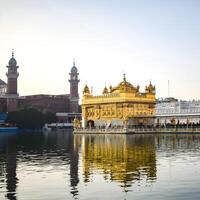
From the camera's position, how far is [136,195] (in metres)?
17.3

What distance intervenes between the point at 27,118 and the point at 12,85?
3400 centimetres

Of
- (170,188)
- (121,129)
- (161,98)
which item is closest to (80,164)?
(170,188)

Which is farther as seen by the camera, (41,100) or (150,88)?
(41,100)

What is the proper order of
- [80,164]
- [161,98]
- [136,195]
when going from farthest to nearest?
[161,98]
[80,164]
[136,195]

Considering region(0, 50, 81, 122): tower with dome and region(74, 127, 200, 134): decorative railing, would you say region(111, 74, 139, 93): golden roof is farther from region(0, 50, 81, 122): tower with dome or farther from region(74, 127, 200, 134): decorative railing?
region(0, 50, 81, 122): tower with dome

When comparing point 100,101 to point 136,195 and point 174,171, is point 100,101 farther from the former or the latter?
point 136,195

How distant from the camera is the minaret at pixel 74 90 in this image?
626 ft

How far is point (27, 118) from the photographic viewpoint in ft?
469

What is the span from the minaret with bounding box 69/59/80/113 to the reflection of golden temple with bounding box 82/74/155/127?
82332 mm

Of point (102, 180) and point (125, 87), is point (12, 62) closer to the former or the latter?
point (125, 87)

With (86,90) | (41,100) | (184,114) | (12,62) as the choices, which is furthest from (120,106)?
(41,100)

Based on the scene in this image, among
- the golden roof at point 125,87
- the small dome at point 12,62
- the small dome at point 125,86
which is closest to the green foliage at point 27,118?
the small dome at point 12,62

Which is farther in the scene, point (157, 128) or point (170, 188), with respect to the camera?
point (157, 128)

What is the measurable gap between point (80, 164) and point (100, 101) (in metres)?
75.4
